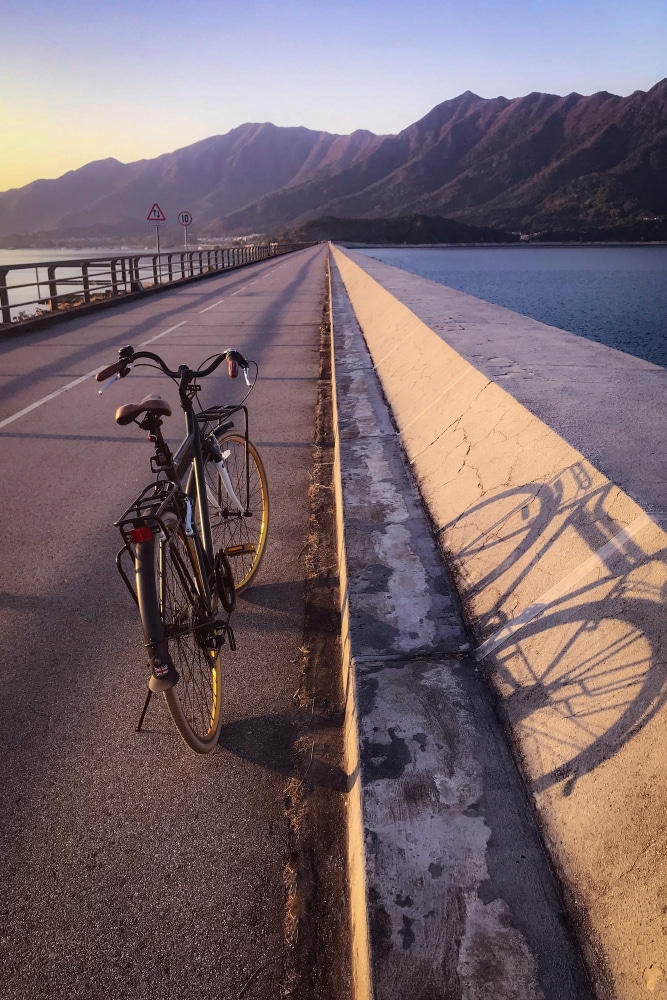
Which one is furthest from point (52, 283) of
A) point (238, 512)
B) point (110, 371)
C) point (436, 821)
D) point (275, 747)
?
point (436, 821)

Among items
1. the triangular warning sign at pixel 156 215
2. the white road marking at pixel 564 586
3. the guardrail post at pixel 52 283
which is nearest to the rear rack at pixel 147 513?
the white road marking at pixel 564 586

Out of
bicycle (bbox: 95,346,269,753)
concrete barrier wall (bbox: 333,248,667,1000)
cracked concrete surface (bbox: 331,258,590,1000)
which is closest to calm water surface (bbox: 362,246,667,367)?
concrete barrier wall (bbox: 333,248,667,1000)

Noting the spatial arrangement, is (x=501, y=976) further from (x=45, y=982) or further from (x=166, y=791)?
(x=166, y=791)

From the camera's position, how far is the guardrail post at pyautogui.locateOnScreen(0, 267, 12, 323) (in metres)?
14.9

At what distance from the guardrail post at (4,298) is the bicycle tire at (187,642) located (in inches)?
538

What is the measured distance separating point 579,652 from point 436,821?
2.40ft

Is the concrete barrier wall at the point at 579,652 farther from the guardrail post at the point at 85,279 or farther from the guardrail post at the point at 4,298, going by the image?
the guardrail post at the point at 85,279

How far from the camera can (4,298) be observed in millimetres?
15477

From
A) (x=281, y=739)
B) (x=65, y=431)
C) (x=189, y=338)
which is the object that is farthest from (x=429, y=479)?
(x=189, y=338)

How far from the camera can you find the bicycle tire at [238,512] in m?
4.03

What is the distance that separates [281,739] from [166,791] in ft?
1.64

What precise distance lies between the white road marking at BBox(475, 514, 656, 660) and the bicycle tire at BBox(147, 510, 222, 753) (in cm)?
106

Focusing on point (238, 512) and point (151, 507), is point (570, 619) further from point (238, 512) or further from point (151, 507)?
point (238, 512)

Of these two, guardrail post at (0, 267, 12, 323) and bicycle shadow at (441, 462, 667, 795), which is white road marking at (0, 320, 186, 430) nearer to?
guardrail post at (0, 267, 12, 323)
